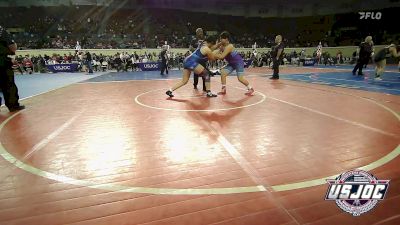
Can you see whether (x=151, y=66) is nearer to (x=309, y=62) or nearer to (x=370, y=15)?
(x=309, y=62)

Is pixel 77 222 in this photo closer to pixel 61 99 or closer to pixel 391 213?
pixel 391 213

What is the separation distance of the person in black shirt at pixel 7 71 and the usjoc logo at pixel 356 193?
26.6 feet

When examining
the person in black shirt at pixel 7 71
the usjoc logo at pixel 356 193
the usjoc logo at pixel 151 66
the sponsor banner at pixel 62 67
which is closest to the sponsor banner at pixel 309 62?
the usjoc logo at pixel 151 66

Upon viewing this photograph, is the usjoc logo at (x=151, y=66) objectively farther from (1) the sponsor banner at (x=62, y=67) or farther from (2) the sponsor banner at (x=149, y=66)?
(1) the sponsor banner at (x=62, y=67)

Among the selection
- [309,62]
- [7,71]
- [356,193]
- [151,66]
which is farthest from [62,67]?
[356,193]

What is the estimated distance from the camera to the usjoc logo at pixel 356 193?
9.25 feet

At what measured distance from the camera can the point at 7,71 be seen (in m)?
7.73

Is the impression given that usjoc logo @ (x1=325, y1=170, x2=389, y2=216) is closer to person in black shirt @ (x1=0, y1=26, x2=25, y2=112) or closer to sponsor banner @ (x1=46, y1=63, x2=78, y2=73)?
person in black shirt @ (x1=0, y1=26, x2=25, y2=112)

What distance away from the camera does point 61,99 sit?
9.56 metres

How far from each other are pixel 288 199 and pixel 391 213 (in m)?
0.95

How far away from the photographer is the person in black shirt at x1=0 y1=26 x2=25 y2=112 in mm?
7547

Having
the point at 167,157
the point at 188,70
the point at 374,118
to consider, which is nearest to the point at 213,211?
the point at 167,157

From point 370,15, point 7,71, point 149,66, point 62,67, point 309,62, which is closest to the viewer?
point 7,71

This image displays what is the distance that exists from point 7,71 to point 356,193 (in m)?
8.49
